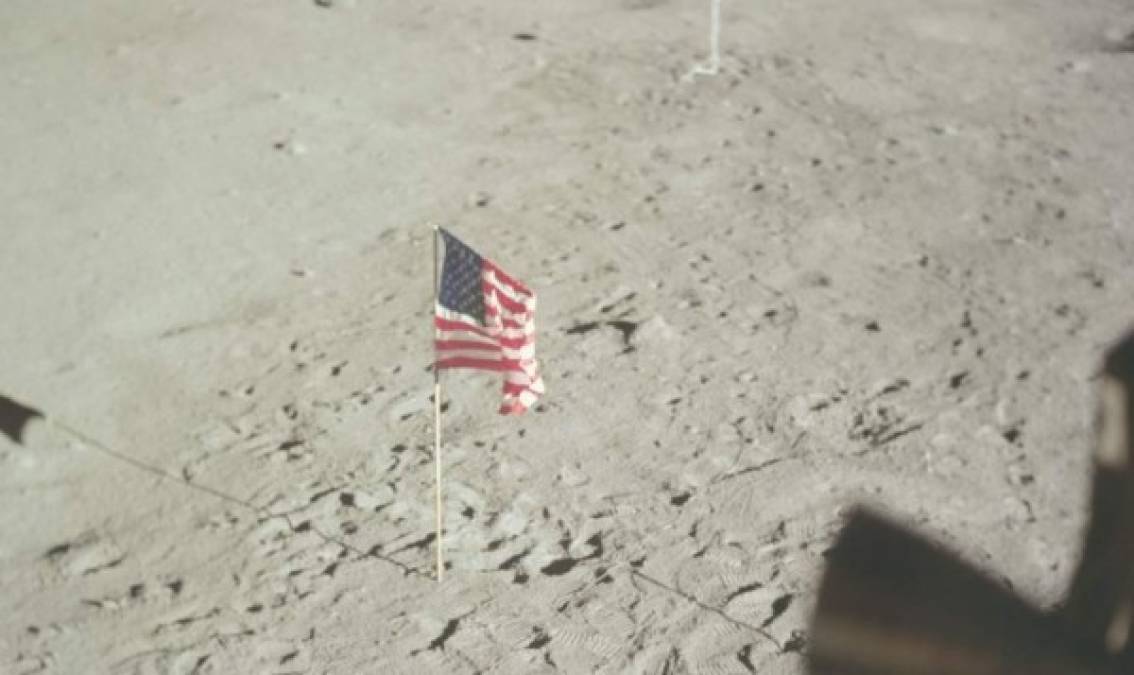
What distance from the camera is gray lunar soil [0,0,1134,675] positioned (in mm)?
4508

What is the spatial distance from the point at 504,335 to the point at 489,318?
9cm

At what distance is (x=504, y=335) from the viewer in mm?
4277

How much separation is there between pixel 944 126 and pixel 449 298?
18.1 ft

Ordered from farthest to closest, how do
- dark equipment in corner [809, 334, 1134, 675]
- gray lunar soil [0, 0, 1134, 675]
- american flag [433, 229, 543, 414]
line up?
gray lunar soil [0, 0, 1134, 675] < american flag [433, 229, 543, 414] < dark equipment in corner [809, 334, 1134, 675]

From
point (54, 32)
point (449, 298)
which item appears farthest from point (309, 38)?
point (449, 298)

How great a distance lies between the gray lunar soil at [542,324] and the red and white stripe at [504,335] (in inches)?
31.9

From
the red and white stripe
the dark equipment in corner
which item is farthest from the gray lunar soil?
the red and white stripe

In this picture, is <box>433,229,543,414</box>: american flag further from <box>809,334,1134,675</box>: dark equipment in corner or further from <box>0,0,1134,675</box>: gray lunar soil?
<box>809,334,1134,675</box>: dark equipment in corner

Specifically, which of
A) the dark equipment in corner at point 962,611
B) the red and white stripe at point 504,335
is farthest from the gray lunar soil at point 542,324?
the red and white stripe at point 504,335

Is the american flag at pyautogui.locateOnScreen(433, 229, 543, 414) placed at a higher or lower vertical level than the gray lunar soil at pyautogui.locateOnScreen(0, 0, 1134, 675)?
higher

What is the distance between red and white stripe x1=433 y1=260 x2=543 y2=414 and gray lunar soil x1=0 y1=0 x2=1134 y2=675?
0.81 m

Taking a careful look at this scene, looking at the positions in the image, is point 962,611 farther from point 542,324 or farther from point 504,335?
point 542,324

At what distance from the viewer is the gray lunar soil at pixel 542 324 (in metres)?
4.51

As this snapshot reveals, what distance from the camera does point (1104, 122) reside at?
27.7ft
